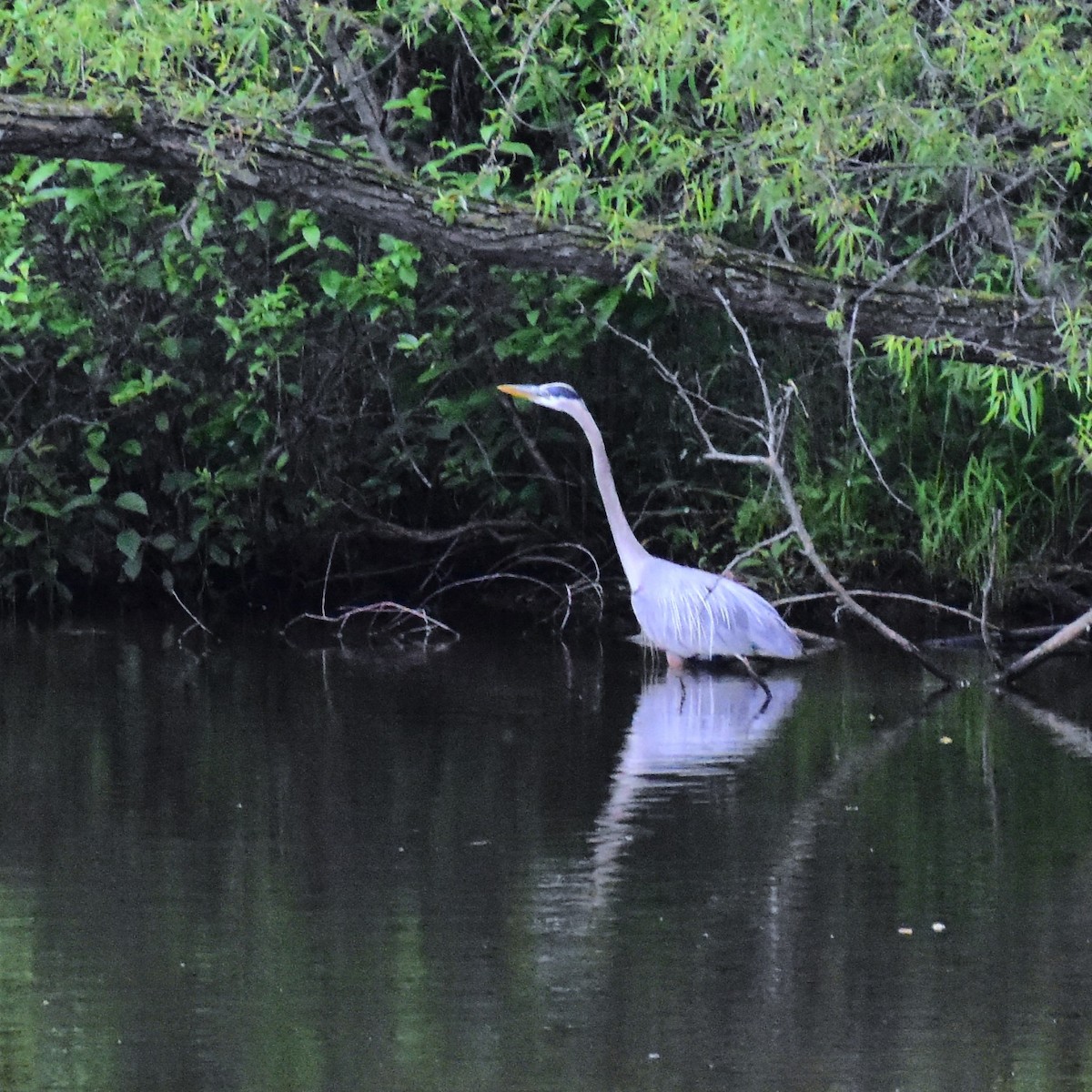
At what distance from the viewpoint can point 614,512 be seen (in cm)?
837

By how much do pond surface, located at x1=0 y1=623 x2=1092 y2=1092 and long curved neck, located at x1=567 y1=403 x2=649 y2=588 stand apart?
1.74 feet

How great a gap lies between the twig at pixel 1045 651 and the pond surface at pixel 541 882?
0.45ft

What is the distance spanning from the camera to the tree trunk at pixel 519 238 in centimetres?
730

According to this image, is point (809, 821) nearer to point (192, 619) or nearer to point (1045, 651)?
point (1045, 651)

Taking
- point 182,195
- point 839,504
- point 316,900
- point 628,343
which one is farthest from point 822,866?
point 182,195

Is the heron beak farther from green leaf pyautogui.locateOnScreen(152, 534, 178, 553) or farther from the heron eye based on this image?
green leaf pyautogui.locateOnScreen(152, 534, 178, 553)

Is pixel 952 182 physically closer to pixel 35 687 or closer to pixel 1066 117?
pixel 1066 117

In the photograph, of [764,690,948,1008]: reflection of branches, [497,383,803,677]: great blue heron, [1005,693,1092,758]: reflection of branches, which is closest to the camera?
[764,690,948,1008]: reflection of branches

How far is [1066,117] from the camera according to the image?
6.53 metres

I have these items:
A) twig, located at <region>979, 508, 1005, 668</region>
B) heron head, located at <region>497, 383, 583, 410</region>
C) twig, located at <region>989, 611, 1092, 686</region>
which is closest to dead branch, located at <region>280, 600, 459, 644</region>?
heron head, located at <region>497, 383, 583, 410</region>

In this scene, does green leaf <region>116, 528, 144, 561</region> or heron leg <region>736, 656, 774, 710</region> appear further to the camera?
green leaf <region>116, 528, 144, 561</region>

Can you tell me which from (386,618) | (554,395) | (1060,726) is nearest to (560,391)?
(554,395)

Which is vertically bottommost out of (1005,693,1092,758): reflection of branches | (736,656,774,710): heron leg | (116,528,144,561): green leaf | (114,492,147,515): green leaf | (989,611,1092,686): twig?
(1005,693,1092,758): reflection of branches

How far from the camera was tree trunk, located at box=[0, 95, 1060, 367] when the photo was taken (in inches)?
287
